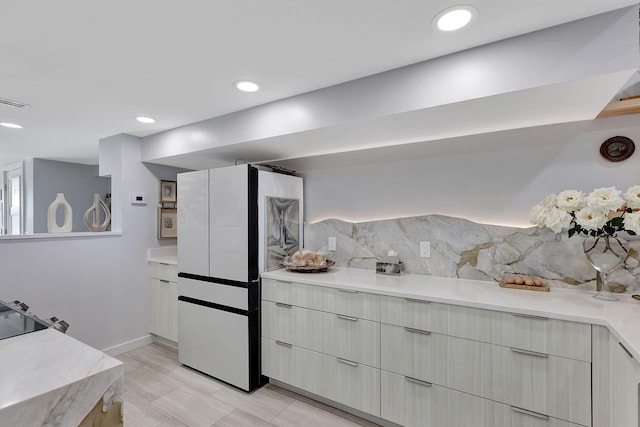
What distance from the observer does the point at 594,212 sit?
1.60m

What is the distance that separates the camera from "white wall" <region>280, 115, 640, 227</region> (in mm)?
1853

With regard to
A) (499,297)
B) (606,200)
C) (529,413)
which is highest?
(606,200)

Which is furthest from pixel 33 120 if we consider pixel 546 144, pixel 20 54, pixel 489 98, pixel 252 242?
pixel 546 144

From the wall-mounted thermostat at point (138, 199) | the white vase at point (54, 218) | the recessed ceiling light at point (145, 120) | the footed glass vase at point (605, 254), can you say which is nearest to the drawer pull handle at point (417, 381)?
the footed glass vase at point (605, 254)

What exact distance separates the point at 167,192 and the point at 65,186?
2.52 meters

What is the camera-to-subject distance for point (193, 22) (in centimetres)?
140

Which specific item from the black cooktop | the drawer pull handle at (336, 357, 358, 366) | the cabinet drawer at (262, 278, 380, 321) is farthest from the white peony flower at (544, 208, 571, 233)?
the black cooktop

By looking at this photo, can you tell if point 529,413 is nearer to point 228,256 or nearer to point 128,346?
point 228,256

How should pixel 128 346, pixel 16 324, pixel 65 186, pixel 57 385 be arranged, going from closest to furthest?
pixel 57 385, pixel 16 324, pixel 128 346, pixel 65 186

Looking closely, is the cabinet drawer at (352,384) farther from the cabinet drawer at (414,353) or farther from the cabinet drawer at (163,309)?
the cabinet drawer at (163,309)

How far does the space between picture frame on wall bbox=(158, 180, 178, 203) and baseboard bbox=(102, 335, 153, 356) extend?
5.01 feet

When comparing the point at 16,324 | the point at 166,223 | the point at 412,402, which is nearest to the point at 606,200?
the point at 412,402

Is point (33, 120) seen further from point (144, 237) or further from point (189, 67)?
point (189, 67)

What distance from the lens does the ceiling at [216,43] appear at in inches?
51.3
